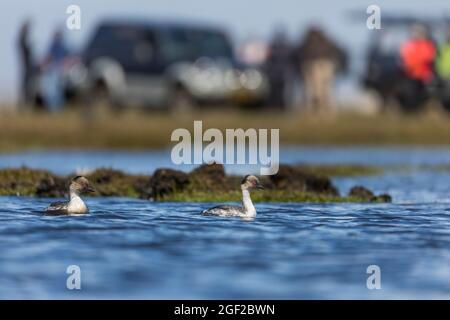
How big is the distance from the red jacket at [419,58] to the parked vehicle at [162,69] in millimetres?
5602

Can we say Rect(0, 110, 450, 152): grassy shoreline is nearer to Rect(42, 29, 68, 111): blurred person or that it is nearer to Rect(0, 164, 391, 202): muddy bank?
Rect(42, 29, 68, 111): blurred person

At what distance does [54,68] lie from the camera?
42.0 meters

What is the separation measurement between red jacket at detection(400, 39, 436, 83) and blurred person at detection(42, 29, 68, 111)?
10820 millimetres

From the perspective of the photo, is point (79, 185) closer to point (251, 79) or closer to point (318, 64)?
point (251, 79)

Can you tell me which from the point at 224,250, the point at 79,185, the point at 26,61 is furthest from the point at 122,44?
the point at 224,250

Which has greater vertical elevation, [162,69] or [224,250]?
[162,69]

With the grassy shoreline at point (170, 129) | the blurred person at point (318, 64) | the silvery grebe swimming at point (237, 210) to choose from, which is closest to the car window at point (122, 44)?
the grassy shoreline at point (170, 129)

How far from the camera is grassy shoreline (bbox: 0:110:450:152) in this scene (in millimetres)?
37781

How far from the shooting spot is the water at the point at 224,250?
1468cm

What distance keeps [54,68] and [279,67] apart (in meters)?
8.18

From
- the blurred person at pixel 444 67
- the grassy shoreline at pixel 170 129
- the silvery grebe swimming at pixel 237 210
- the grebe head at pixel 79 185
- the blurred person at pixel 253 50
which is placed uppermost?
the blurred person at pixel 253 50

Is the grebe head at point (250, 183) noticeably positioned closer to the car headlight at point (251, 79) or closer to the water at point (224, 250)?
the water at point (224, 250)

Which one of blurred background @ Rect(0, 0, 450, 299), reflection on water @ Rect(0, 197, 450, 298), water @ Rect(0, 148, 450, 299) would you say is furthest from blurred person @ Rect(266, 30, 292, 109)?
reflection on water @ Rect(0, 197, 450, 298)

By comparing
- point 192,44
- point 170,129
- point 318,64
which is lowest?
point 170,129
